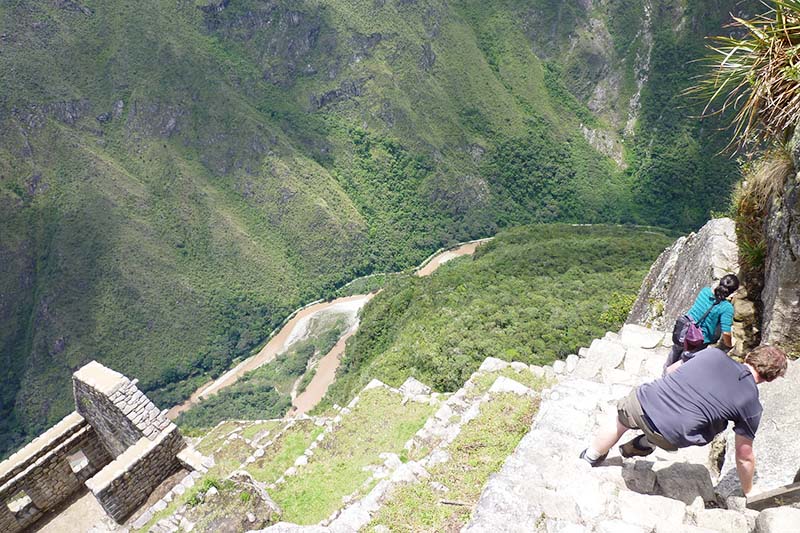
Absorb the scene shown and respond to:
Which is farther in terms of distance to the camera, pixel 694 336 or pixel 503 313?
pixel 503 313

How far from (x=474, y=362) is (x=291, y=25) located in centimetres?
11991

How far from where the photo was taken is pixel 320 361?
217 feet

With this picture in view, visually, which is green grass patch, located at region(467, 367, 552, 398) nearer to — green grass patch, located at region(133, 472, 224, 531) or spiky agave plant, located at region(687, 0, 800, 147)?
green grass patch, located at region(133, 472, 224, 531)

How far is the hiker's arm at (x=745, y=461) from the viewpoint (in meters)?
4.66

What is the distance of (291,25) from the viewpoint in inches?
4633

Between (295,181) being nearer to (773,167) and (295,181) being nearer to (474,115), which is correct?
(474,115)

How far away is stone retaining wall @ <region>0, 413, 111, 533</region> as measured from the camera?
13141mm

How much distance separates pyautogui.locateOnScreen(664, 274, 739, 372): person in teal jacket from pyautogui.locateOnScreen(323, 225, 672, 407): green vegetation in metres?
13.4

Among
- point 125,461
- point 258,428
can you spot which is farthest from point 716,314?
point 258,428

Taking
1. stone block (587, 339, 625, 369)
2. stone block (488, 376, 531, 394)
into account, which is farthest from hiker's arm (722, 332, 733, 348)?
stone block (488, 376, 531, 394)

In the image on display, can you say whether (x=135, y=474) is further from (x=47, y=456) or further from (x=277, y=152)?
(x=277, y=152)

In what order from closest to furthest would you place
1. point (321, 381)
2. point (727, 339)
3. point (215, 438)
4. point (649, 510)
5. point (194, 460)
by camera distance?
1. point (649, 510)
2. point (727, 339)
3. point (194, 460)
4. point (215, 438)
5. point (321, 381)

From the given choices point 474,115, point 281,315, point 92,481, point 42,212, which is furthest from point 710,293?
point 474,115

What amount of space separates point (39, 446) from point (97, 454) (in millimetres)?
1663
